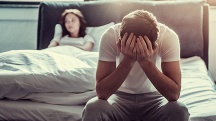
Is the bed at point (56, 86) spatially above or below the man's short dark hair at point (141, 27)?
below

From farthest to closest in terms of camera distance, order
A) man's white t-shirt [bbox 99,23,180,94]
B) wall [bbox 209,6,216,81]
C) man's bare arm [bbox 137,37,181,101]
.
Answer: wall [bbox 209,6,216,81] → man's white t-shirt [bbox 99,23,180,94] → man's bare arm [bbox 137,37,181,101]

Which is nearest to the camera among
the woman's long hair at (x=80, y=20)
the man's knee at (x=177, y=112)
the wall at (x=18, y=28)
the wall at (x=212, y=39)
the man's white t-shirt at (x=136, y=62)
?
the man's knee at (x=177, y=112)

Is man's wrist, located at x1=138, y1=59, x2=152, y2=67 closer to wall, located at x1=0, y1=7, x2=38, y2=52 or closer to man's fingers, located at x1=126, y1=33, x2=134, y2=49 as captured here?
man's fingers, located at x1=126, y1=33, x2=134, y2=49

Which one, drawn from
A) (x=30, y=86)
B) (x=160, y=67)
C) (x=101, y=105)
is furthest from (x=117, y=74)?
(x=30, y=86)

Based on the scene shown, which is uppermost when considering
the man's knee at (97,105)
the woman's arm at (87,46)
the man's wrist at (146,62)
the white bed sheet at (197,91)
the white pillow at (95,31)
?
the man's wrist at (146,62)

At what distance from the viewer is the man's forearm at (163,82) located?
1427 millimetres

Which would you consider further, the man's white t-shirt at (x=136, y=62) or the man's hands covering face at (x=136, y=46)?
the man's white t-shirt at (x=136, y=62)

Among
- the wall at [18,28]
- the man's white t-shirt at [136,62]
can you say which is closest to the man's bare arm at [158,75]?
the man's white t-shirt at [136,62]

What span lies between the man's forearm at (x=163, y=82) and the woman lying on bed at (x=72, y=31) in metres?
1.16

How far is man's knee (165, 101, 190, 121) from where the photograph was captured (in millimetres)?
1304

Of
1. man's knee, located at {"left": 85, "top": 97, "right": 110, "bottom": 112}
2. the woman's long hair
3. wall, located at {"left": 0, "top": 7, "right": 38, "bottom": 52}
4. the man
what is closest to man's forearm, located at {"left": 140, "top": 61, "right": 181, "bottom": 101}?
the man

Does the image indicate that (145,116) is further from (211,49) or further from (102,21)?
(211,49)

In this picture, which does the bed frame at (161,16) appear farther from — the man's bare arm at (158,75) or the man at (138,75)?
the man's bare arm at (158,75)

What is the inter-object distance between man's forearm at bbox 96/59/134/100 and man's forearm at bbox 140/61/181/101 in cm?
7
